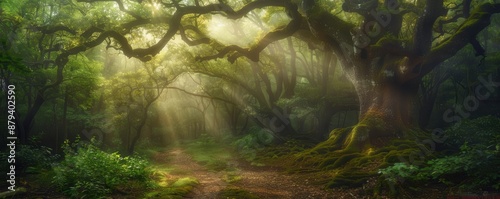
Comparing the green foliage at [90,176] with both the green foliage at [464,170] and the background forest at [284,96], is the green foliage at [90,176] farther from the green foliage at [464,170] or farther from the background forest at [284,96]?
the green foliage at [464,170]

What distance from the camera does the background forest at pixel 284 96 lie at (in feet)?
28.2

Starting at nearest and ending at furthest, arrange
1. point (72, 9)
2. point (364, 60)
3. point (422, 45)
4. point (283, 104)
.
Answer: point (422, 45), point (364, 60), point (72, 9), point (283, 104)

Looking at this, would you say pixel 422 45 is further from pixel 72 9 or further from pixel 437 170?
pixel 72 9

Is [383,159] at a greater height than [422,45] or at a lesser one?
lesser

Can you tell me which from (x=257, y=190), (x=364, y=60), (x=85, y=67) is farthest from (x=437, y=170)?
(x=85, y=67)

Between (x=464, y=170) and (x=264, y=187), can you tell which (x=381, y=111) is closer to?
(x=464, y=170)

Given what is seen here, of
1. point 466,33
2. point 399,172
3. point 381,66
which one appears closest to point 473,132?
point 466,33

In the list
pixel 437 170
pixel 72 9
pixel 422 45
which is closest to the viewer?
pixel 437 170

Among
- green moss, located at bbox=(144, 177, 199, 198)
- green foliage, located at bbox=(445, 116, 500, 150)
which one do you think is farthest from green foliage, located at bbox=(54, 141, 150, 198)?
green foliage, located at bbox=(445, 116, 500, 150)

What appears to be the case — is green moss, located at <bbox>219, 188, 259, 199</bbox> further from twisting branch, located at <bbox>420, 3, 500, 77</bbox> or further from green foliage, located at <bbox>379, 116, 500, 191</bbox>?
twisting branch, located at <bbox>420, 3, 500, 77</bbox>

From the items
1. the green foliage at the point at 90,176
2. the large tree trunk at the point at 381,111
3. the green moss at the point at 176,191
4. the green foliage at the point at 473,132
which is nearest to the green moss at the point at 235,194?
the green moss at the point at 176,191

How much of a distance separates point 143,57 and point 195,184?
7.06 meters

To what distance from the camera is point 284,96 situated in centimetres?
2525

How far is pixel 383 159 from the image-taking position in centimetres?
1082
